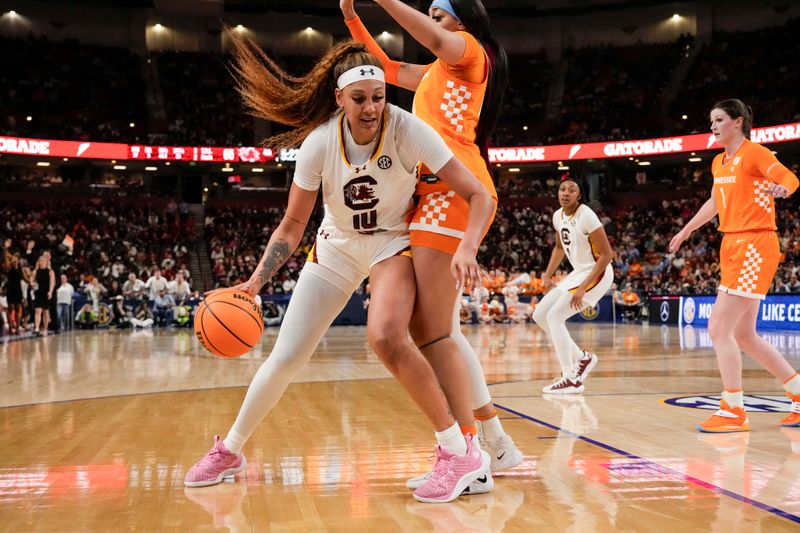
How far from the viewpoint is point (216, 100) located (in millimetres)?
38438

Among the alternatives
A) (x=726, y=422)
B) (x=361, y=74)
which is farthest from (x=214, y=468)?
(x=726, y=422)

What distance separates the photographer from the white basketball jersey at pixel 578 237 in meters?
7.61

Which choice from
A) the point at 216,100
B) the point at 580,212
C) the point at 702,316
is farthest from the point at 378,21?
the point at 580,212

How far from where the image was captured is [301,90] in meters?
3.67

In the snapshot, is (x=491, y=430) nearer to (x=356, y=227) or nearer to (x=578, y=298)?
(x=356, y=227)

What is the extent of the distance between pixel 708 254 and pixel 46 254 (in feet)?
73.0

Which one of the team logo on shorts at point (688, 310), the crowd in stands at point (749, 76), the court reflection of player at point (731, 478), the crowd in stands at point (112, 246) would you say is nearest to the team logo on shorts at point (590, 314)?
the team logo on shorts at point (688, 310)

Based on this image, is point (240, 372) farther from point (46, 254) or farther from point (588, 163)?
point (588, 163)

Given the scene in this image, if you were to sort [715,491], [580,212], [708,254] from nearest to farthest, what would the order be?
[715,491] → [580,212] → [708,254]

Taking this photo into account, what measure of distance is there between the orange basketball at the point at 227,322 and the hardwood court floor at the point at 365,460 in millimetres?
647

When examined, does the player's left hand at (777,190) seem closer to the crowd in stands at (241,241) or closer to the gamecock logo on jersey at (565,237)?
the gamecock logo on jersey at (565,237)

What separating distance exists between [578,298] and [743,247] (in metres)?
2.07

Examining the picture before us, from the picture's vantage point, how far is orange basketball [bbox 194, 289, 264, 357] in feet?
12.0

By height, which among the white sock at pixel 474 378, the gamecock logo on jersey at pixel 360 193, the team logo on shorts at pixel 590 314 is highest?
the gamecock logo on jersey at pixel 360 193
